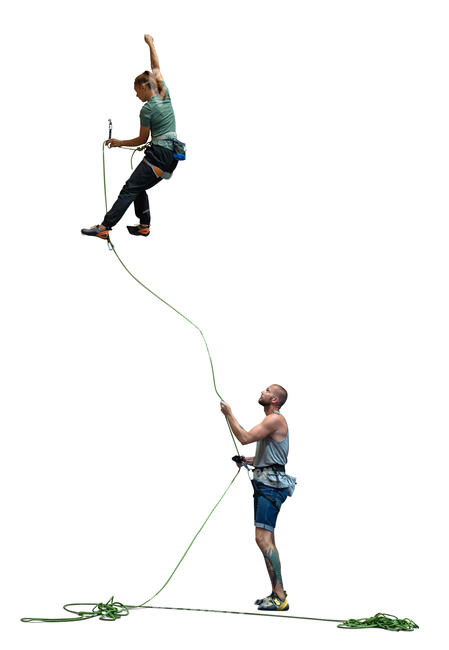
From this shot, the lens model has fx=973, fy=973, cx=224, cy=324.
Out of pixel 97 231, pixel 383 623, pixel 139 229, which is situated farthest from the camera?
pixel 139 229

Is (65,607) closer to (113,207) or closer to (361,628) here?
(361,628)

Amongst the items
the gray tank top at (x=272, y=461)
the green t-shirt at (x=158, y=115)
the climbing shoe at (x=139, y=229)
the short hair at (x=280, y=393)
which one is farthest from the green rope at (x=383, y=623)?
the green t-shirt at (x=158, y=115)

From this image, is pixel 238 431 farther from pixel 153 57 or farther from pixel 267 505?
pixel 153 57

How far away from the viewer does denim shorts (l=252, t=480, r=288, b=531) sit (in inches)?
287

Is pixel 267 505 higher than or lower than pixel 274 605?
higher

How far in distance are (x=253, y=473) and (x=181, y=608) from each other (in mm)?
1131

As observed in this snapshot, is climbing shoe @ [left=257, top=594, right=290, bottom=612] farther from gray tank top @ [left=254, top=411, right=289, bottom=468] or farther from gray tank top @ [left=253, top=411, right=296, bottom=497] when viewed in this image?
gray tank top @ [left=254, top=411, right=289, bottom=468]

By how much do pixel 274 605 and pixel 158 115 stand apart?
3.78 metres

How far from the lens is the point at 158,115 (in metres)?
7.39

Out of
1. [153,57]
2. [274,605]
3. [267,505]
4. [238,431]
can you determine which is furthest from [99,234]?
[274,605]

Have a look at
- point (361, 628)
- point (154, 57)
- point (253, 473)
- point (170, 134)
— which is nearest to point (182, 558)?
point (253, 473)

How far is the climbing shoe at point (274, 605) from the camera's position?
720cm

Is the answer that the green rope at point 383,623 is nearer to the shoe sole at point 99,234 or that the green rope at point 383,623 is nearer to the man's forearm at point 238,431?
the man's forearm at point 238,431

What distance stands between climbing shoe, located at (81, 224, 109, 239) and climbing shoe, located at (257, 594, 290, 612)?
9.88ft
